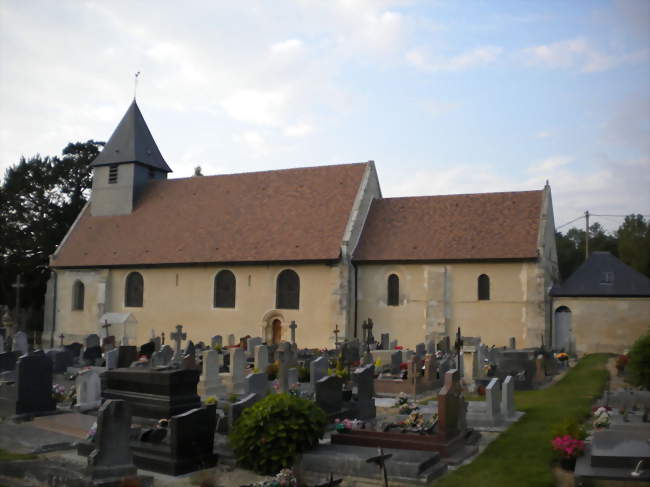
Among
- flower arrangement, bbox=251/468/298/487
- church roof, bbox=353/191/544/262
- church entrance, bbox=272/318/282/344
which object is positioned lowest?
flower arrangement, bbox=251/468/298/487

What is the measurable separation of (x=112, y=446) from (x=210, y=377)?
8307mm

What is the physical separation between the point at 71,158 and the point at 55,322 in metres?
13.3

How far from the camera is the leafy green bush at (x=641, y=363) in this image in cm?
1141

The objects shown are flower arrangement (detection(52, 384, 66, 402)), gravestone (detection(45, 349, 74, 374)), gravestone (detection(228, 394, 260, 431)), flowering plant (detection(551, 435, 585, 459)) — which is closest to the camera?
flowering plant (detection(551, 435, 585, 459))

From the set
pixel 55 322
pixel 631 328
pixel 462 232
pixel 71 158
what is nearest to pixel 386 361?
pixel 462 232

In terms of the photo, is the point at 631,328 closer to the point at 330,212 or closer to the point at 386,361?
the point at 386,361

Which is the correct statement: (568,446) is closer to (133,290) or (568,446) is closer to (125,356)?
(125,356)

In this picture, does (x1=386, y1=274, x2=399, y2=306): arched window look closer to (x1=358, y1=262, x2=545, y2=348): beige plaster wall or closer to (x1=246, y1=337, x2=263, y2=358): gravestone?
(x1=358, y1=262, x2=545, y2=348): beige plaster wall

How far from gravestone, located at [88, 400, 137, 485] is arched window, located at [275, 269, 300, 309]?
61.6 feet

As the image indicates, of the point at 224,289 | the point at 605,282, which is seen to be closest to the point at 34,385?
the point at 224,289

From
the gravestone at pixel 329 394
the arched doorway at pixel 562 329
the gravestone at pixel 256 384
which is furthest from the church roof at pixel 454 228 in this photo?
the gravestone at pixel 329 394

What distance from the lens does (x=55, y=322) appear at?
31.4 metres

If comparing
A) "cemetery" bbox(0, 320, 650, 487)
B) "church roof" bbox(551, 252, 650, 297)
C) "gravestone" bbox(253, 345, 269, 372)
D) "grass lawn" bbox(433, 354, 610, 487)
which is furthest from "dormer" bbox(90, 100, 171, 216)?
"grass lawn" bbox(433, 354, 610, 487)

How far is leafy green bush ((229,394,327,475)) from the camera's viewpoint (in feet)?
27.8
